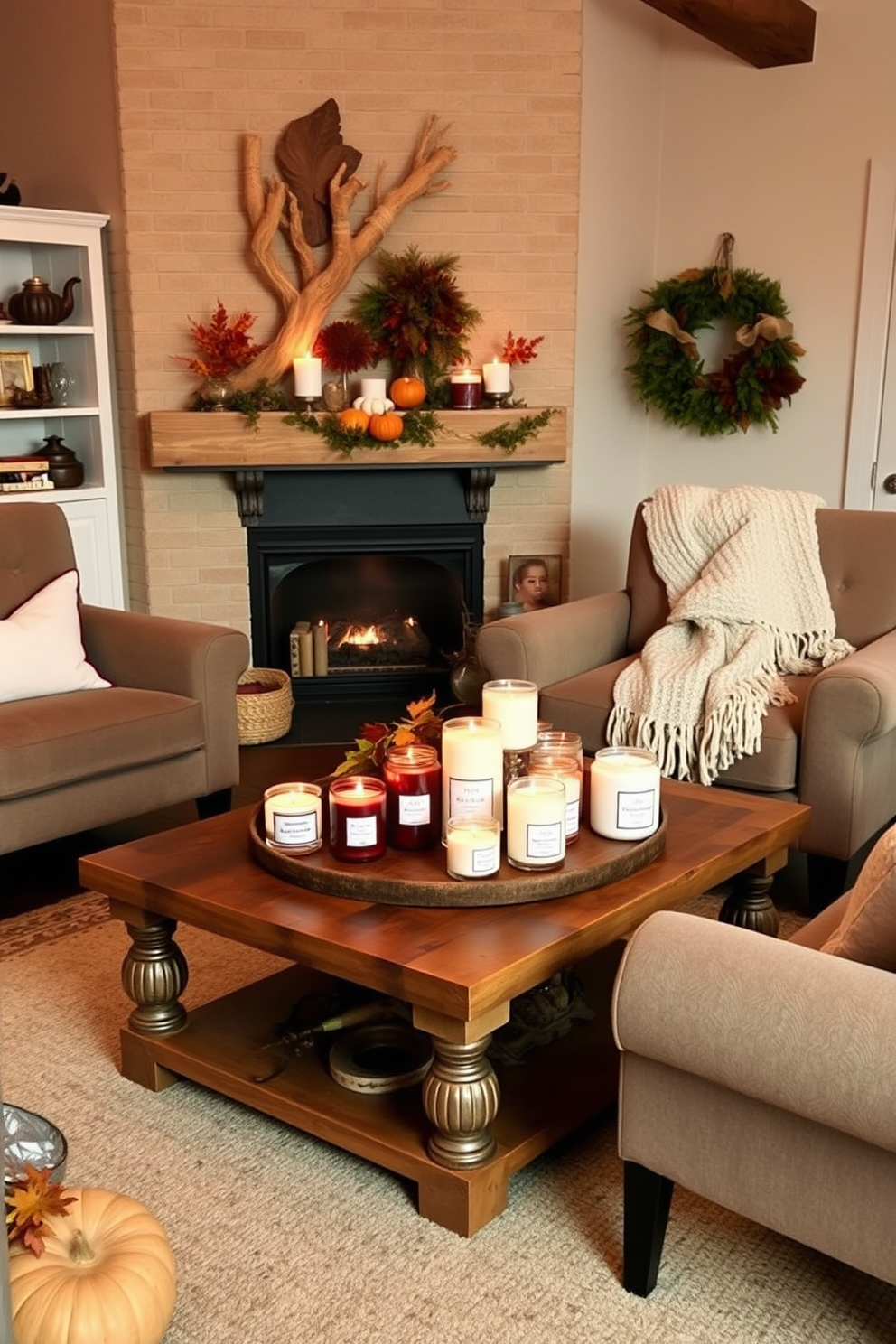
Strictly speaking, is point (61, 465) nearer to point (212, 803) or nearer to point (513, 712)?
point (212, 803)

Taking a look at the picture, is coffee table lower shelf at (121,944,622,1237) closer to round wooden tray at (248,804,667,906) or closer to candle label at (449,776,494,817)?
round wooden tray at (248,804,667,906)

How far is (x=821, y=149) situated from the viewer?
4824 millimetres

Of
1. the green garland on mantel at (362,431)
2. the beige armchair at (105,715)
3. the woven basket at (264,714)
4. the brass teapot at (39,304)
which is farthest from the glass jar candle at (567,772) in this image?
the brass teapot at (39,304)

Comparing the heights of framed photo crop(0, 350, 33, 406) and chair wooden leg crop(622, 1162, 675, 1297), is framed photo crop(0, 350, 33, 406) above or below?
above

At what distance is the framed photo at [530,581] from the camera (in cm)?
502

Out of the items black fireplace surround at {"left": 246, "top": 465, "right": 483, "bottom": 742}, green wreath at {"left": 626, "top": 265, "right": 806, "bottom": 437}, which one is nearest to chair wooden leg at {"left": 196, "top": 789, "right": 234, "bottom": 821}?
black fireplace surround at {"left": 246, "top": 465, "right": 483, "bottom": 742}

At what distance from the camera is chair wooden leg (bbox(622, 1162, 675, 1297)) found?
1.76m

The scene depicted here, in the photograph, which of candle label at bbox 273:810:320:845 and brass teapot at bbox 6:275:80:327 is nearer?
candle label at bbox 273:810:320:845

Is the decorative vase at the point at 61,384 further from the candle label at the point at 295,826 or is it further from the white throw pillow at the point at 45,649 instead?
the candle label at the point at 295,826

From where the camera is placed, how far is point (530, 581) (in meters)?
5.01

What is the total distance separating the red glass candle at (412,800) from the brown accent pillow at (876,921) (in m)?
0.76

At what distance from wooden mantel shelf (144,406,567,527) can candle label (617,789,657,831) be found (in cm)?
270

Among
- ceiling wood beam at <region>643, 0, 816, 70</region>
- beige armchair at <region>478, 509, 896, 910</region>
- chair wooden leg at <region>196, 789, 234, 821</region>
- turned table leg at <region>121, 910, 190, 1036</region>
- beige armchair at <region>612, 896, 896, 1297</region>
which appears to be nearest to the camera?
beige armchair at <region>612, 896, 896, 1297</region>

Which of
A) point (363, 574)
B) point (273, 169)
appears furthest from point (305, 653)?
point (273, 169)
